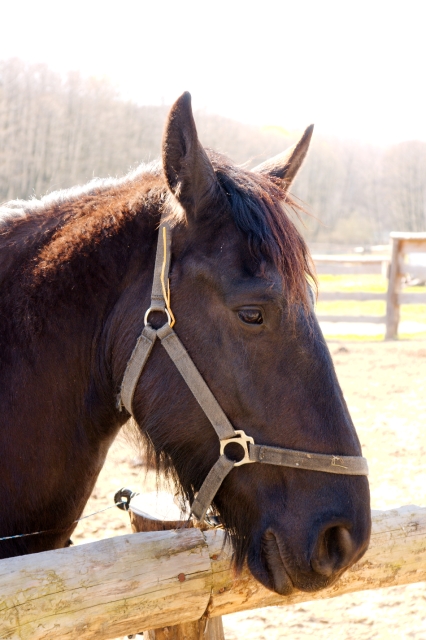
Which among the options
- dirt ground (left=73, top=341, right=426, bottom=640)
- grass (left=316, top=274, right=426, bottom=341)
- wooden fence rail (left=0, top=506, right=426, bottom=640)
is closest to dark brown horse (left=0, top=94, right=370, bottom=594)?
wooden fence rail (left=0, top=506, right=426, bottom=640)

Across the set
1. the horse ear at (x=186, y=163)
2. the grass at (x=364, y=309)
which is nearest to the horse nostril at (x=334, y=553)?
the horse ear at (x=186, y=163)

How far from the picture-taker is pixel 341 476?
5.71ft

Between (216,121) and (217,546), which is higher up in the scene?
(216,121)

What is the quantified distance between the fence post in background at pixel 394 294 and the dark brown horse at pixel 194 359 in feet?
38.4

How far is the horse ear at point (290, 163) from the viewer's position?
2.36 m

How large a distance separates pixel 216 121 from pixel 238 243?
118 feet

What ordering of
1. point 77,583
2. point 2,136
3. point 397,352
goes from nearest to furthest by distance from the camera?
point 77,583 < point 397,352 < point 2,136

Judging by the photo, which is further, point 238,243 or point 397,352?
point 397,352

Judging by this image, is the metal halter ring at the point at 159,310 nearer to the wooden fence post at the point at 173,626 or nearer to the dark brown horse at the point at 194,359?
the dark brown horse at the point at 194,359

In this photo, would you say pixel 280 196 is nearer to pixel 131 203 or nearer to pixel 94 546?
pixel 131 203

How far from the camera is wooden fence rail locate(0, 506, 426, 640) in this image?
5.18 ft

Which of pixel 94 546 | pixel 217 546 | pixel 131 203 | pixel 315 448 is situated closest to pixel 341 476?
pixel 315 448

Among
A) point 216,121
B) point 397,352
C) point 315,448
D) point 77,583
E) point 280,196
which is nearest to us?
point 77,583

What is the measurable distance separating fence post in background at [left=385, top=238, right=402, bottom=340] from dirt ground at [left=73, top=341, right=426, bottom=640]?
82.3 inches
